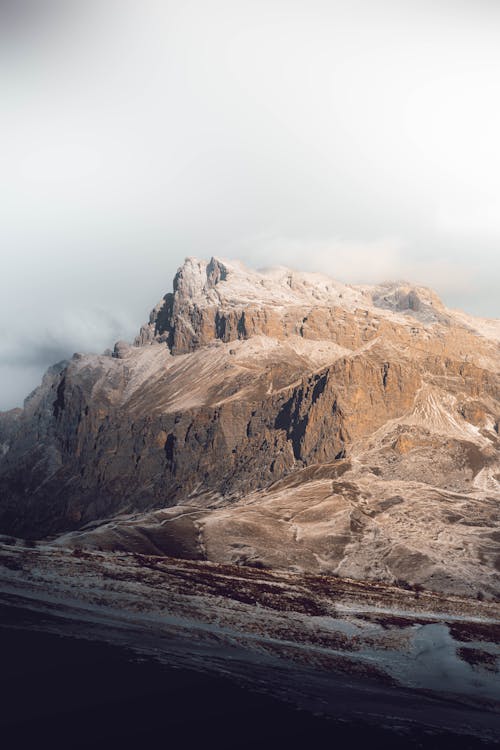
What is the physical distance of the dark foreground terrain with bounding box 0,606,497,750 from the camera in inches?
1614

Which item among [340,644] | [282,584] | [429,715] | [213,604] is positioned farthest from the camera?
[282,584]

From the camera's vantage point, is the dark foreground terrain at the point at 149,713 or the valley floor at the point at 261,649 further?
the valley floor at the point at 261,649

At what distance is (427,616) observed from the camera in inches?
4739

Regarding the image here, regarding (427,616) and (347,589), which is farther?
(347,589)

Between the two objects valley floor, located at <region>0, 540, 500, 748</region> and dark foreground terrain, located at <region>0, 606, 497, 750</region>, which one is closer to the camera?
dark foreground terrain, located at <region>0, 606, 497, 750</region>

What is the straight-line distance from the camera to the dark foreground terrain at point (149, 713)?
135 ft

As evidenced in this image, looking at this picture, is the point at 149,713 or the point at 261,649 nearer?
the point at 149,713

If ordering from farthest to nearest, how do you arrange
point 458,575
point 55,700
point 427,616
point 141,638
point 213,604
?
point 458,575, point 427,616, point 213,604, point 141,638, point 55,700

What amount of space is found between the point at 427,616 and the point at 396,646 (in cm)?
4063

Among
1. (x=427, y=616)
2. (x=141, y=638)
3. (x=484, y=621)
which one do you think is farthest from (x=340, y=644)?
(x=484, y=621)

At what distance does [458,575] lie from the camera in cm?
19438

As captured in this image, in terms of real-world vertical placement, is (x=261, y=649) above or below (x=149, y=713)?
below

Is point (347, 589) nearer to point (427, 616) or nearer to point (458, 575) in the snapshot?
point (427, 616)

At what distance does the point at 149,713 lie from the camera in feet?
149
